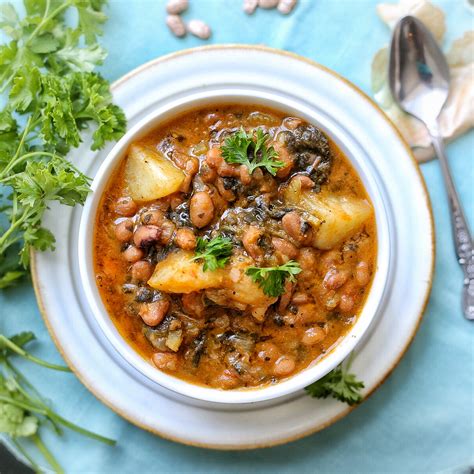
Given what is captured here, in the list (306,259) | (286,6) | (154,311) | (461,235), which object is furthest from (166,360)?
(286,6)

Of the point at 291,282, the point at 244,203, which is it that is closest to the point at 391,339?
the point at 291,282

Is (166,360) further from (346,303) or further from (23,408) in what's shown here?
(23,408)

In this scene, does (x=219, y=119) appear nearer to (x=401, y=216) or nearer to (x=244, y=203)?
(x=244, y=203)

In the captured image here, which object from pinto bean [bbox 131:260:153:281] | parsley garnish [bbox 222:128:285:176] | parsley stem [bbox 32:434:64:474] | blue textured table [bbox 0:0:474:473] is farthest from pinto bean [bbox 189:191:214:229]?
parsley stem [bbox 32:434:64:474]

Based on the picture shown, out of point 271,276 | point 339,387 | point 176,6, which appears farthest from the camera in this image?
point 176,6

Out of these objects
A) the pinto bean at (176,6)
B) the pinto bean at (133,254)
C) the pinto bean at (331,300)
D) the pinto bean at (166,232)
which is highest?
the pinto bean at (176,6)

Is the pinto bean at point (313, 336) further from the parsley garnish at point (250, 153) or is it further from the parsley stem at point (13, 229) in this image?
the parsley stem at point (13, 229)

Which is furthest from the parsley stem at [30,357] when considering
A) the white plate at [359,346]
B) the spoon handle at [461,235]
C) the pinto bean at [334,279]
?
the spoon handle at [461,235]
